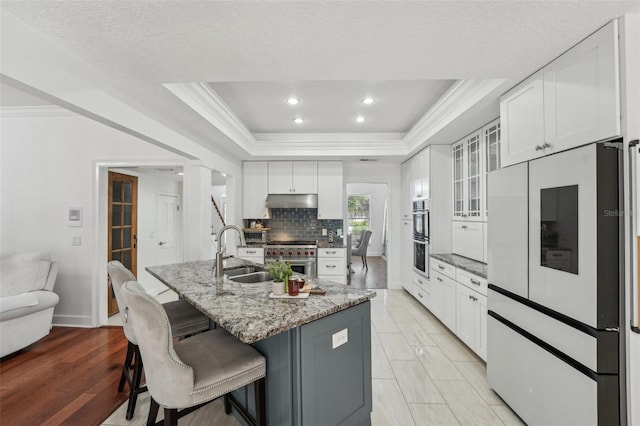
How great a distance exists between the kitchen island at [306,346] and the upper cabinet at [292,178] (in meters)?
3.27

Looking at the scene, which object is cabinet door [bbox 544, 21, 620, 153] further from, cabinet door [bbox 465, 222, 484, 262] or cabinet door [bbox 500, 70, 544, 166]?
cabinet door [bbox 465, 222, 484, 262]

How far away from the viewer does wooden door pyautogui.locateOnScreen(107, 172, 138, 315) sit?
13.1ft

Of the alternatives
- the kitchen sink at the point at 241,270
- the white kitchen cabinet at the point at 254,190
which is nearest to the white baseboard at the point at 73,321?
the kitchen sink at the point at 241,270

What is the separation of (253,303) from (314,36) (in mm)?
1494

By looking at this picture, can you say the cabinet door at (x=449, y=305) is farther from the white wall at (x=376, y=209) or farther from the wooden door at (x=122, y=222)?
the white wall at (x=376, y=209)

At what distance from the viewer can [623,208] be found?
53.7 inches

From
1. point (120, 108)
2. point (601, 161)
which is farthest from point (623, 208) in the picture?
point (120, 108)

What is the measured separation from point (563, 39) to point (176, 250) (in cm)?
616

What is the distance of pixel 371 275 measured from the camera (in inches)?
268

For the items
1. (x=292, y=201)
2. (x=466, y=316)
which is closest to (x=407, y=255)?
(x=466, y=316)

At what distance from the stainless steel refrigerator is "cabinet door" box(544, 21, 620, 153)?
0.45ft

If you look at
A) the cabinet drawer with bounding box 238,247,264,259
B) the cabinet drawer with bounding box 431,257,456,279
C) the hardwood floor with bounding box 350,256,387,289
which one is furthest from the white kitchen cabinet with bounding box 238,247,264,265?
the cabinet drawer with bounding box 431,257,456,279

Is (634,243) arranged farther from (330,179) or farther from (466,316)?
(330,179)

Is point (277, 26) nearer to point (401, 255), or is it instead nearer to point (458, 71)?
point (458, 71)
